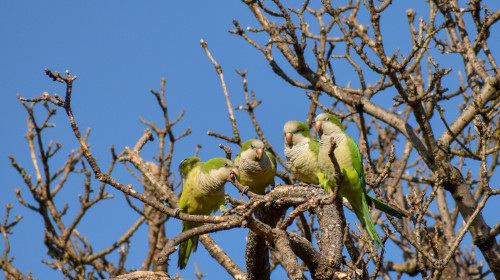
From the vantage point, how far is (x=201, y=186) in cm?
540

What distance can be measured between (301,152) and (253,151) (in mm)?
493

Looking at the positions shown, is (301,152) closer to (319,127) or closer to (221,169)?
(319,127)

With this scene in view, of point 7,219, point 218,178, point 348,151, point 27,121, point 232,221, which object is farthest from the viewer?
point 27,121

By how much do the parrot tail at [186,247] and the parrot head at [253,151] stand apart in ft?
3.25

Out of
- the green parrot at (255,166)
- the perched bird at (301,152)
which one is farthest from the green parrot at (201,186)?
the perched bird at (301,152)

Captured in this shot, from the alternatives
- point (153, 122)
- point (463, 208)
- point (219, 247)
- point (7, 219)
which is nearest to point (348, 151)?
point (463, 208)

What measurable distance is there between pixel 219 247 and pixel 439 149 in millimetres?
2409

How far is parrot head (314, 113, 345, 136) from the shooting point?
4793 mm

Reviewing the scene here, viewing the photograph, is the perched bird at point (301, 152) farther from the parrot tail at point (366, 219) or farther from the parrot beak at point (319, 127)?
the parrot tail at point (366, 219)

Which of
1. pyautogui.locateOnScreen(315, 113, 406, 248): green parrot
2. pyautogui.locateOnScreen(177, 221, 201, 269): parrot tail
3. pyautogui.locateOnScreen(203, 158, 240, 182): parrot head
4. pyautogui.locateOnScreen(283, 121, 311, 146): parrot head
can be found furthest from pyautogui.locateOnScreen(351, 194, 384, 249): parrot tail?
pyautogui.locateOnScreen(177, 221, 201, 269): parrot tail

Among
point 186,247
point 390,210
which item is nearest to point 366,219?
point 390,210

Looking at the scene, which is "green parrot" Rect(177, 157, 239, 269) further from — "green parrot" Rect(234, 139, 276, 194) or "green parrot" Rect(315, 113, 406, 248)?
"green parrot" Rect(315, 113, 406, 248)

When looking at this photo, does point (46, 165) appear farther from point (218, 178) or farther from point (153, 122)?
point (218, 178)

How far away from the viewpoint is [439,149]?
507 cm
